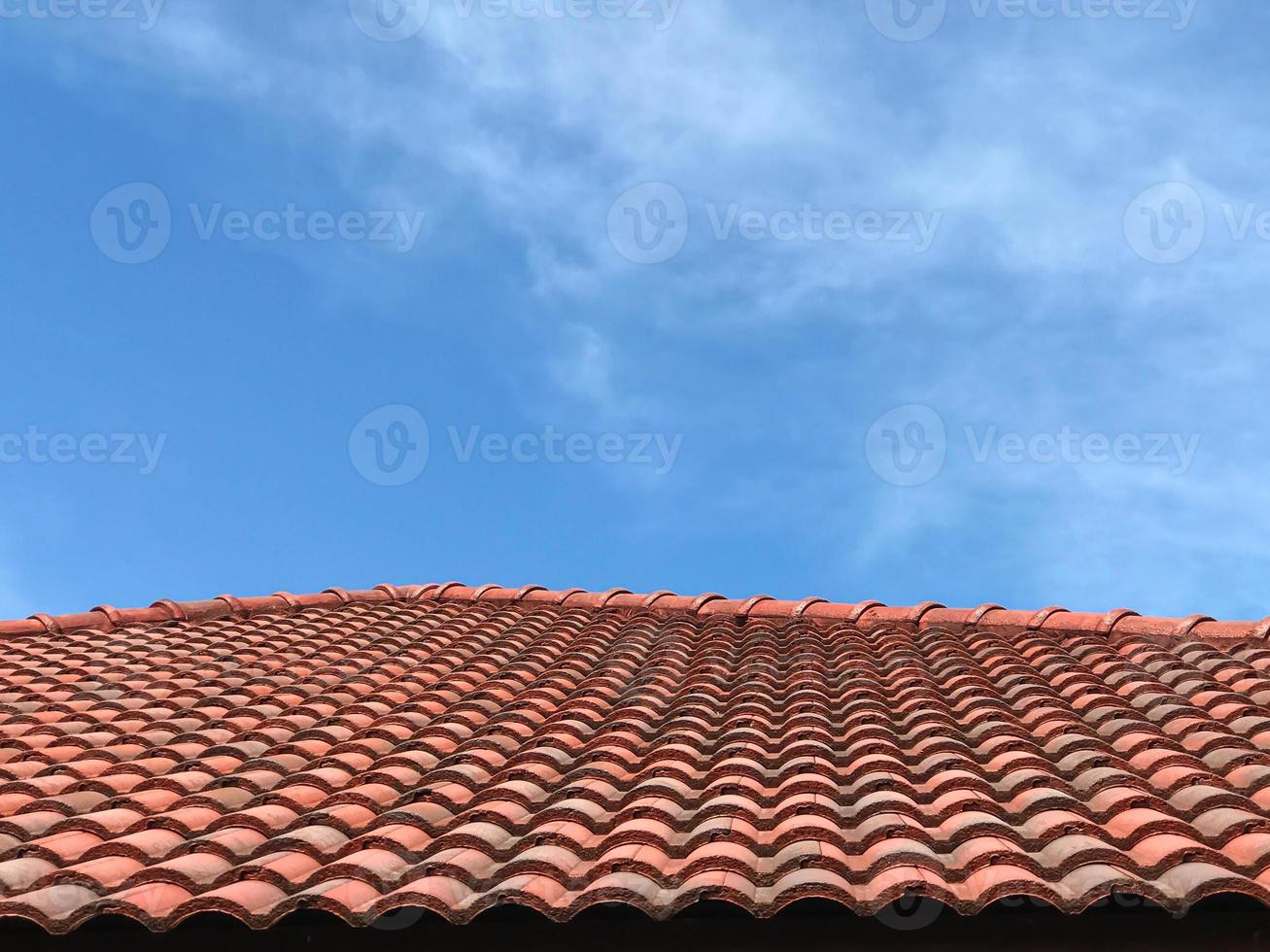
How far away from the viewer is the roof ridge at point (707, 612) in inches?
307

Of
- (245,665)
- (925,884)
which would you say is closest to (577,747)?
(925,884)

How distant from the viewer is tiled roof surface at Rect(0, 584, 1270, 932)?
12.3 ft

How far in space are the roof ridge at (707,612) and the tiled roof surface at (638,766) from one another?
0.04m

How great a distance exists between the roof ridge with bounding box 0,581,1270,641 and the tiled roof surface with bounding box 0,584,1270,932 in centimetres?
4

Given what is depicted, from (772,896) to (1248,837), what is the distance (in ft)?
5.47

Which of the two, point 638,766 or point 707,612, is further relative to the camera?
point 707,612

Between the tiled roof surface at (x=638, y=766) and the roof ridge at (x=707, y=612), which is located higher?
the roof ridge at (x=707, y=612)

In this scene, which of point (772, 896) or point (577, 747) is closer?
point (772, 896)

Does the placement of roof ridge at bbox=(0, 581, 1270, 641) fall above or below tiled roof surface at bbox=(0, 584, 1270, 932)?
above

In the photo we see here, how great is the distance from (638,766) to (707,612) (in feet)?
Answer: 14.1

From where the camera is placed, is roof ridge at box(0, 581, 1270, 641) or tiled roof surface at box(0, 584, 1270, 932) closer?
tiled roof surface at box(0, 584, 1270, 932)

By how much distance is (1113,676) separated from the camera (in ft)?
21.7

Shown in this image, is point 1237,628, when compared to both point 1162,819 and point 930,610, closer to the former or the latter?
point 930,610

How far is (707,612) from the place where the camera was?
9.47 metres
